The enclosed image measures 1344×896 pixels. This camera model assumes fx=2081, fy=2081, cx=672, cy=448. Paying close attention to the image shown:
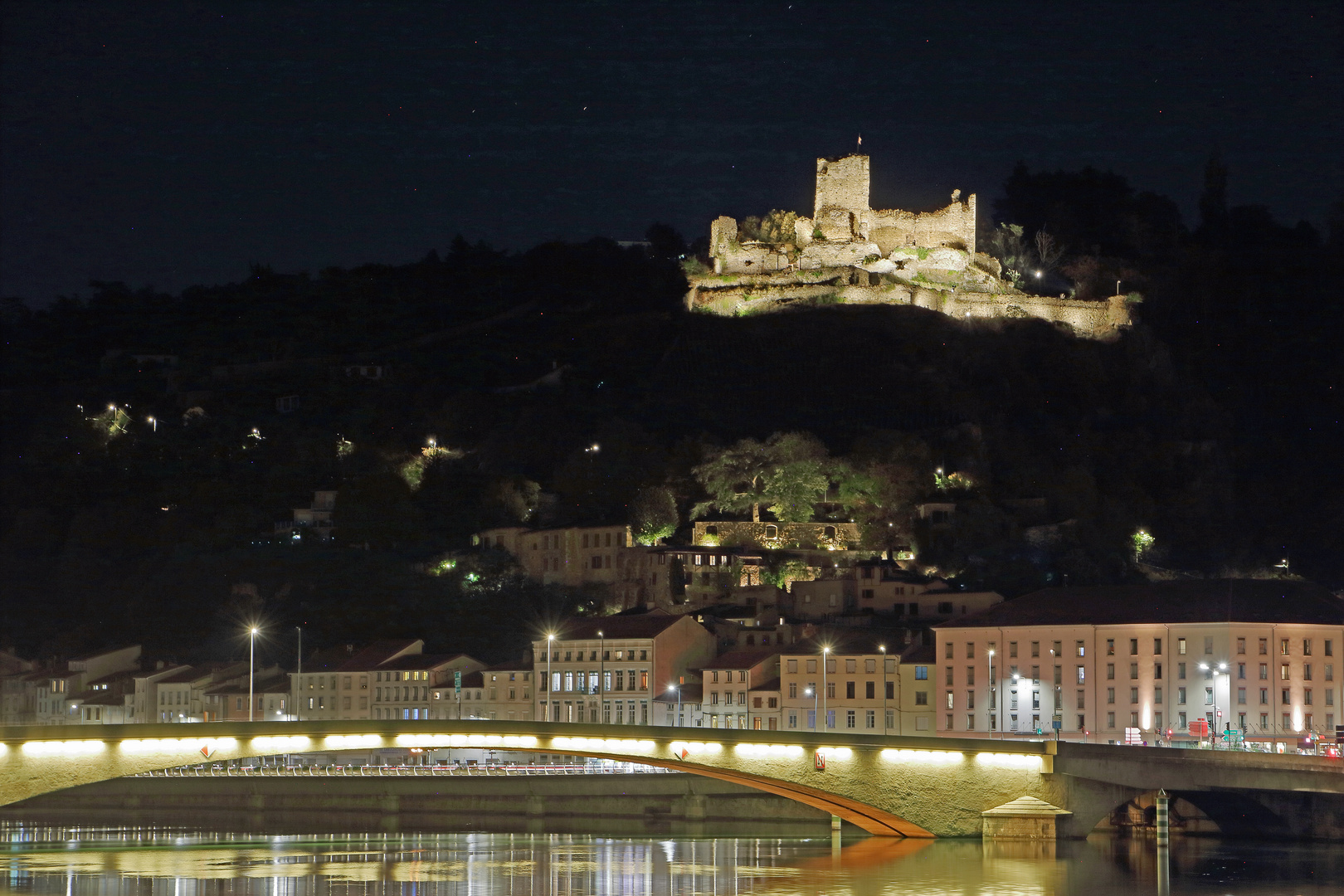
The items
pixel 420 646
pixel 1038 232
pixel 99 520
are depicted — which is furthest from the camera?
pixel 1038 232

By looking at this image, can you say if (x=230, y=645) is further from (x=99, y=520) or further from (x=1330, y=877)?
(x=1330, y=877)

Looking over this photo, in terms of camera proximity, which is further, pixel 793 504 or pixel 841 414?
pixel 841 414

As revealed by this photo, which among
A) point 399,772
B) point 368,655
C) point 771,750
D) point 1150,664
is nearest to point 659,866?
point 771,750

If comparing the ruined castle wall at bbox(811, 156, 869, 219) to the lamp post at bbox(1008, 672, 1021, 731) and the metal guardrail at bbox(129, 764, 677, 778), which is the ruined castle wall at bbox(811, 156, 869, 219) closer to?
the lamp post at bbox(1008, 672, 1021, 731)

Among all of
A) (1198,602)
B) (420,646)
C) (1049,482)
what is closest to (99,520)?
(420,646)

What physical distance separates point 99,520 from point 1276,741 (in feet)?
253

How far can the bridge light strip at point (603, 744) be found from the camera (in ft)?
195

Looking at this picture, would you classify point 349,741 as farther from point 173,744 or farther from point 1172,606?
point 1172,606

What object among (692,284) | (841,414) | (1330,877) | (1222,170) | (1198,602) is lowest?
(1330,877)

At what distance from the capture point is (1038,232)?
5576 inches

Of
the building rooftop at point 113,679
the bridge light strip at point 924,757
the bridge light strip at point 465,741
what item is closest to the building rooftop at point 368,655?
the building rooftop at point 113,679

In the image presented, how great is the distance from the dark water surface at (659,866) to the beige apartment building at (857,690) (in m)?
17.6

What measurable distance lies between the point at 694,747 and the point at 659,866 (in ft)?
12.6

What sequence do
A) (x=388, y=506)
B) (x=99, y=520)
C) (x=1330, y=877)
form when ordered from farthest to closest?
(x=99, y=520) < (x=388, y=506) < (x=1330, y=877)
